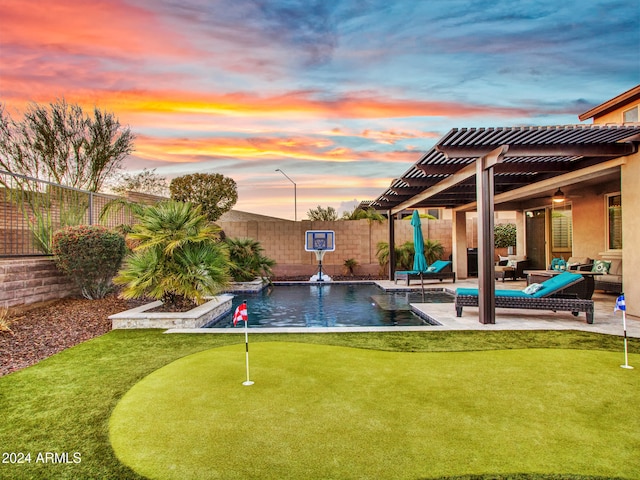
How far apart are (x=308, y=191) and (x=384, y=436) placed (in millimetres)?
24568

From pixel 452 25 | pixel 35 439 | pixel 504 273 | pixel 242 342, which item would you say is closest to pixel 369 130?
pixel 452 25

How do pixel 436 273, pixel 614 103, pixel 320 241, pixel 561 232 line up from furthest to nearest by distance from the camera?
pixel 320 241, pixel 561 232, pixel 614 103, pixel 436 273

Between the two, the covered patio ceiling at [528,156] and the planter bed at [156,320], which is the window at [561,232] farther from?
the planter bed at [156,320]

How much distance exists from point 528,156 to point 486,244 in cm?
175

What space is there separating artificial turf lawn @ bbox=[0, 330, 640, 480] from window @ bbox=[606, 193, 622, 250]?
6.79 m

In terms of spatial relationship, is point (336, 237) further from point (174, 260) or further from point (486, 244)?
point (486, 244)

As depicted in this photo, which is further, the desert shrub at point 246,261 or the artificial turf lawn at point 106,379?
the desert shrub at point 246,261

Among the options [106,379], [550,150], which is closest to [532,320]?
[550,150]

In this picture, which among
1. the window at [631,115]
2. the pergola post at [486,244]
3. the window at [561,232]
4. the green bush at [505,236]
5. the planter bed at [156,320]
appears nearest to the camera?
the pergola post at [486,244]

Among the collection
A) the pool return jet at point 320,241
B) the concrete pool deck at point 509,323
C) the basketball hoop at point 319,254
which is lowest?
the concrete pool deck at point 509,323

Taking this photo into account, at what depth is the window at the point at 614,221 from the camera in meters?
11.4

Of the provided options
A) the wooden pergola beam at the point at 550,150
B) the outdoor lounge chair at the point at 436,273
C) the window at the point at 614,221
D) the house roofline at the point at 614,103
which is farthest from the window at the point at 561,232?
the wooden pergola beam at the point at 550,150

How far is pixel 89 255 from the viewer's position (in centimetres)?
880

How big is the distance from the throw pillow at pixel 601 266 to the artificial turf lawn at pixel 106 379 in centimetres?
578
